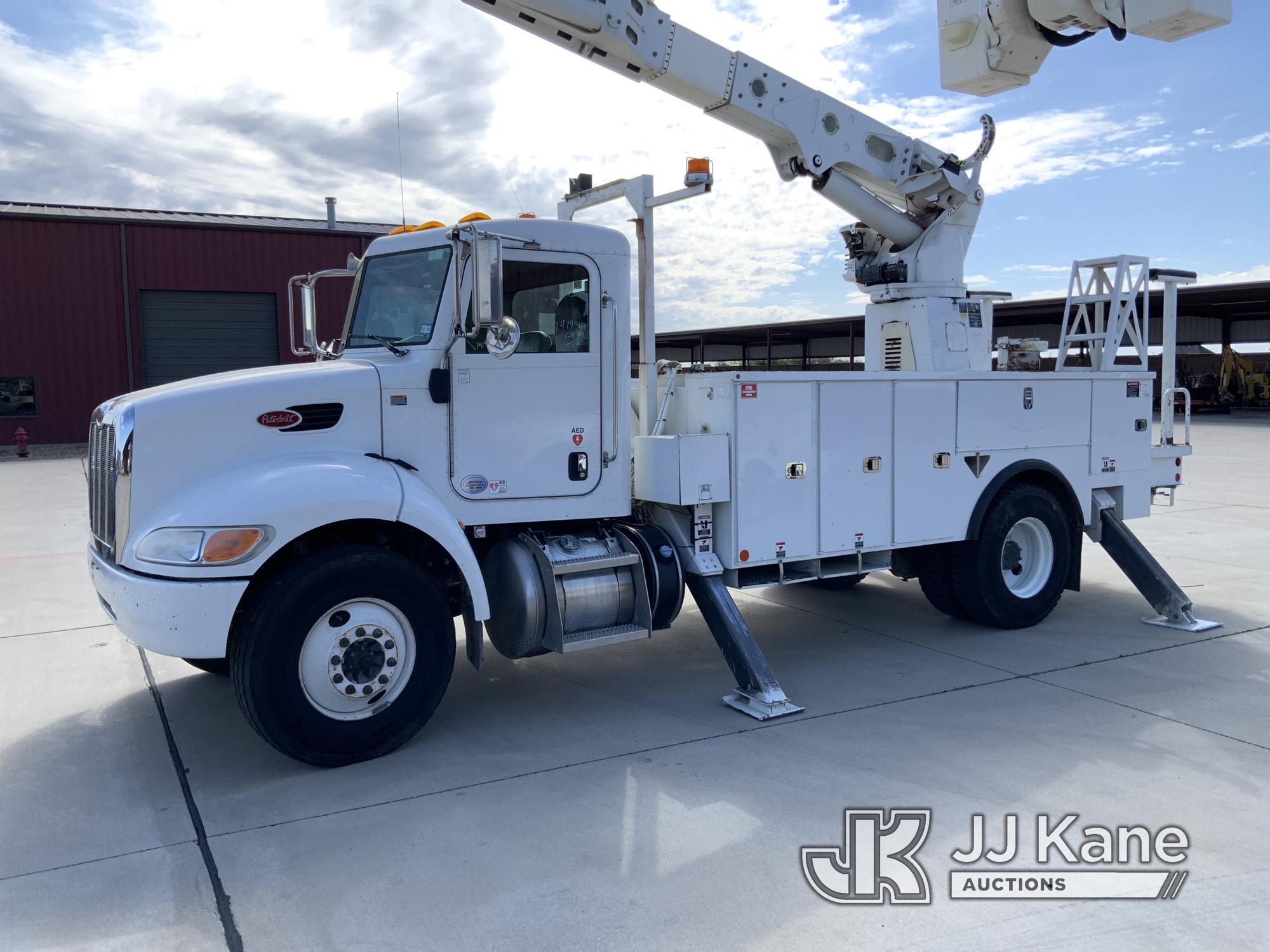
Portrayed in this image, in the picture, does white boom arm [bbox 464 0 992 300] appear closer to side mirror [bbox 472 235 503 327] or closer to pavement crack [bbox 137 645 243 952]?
side mirror [bbox 472 235 503 327]

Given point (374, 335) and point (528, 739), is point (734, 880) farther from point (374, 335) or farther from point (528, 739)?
point (374, 335)

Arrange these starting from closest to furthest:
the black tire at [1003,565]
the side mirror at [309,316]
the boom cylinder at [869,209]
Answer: the side mirror at [309,316]
the black tire at [1003,565]
the boom cylinder at [869,209]

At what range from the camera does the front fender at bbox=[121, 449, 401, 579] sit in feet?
14.6

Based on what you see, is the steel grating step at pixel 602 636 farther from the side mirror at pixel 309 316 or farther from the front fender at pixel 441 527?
the side mirror at pixel 309 316

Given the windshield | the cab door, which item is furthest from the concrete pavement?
the windshield

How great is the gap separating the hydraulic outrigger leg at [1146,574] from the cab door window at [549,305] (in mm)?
4810

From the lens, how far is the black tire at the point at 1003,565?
23.4 feet

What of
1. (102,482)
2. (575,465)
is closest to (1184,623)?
(575,465)

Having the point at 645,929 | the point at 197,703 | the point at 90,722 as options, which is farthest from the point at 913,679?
the point at 90,722

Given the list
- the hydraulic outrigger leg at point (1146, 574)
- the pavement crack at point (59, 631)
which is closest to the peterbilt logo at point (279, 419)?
the pavement crack at point (59, 631)

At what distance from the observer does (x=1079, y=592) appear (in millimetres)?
8805

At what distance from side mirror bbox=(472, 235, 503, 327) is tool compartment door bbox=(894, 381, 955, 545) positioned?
3.06m

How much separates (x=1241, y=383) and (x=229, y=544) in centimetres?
4566

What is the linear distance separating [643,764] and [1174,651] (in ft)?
14.1
